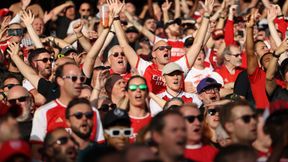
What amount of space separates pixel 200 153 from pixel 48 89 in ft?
9.48

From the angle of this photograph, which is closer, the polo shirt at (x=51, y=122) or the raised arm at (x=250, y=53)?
the polo shirt at (x=51, y=122)

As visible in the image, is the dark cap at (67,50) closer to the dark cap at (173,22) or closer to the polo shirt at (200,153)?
the dark cap at (173,22)

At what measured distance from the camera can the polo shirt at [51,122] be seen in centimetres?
1144

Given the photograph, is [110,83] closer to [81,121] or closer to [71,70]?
[71,70]

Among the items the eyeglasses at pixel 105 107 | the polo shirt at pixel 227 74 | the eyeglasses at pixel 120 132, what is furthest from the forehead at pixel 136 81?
the polo shirt at pixel 227 74

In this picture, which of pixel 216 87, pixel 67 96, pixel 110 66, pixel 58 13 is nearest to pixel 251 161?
pixel 67 96

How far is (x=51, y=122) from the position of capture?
1159cm

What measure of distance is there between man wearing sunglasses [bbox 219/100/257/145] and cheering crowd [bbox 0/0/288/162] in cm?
1

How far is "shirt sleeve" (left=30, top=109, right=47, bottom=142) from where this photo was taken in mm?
11312

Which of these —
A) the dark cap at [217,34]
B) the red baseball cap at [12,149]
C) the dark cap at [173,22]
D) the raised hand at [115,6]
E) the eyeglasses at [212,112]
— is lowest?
the eyeglasses at [212,112]

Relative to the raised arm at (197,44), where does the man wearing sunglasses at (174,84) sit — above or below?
below

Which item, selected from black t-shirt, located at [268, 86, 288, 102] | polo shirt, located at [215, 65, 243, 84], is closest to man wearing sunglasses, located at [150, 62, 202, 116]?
black t-shirt, located at [268, 86, 288, 102]

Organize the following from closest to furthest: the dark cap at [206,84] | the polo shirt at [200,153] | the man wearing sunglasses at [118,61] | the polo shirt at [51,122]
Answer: the polo shirt at [200,153] → the polo shirt at [51,122] → the dark cap at [206,84] → the man wearing sunglasses at [118,61]

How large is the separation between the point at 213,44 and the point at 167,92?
4065 mm
